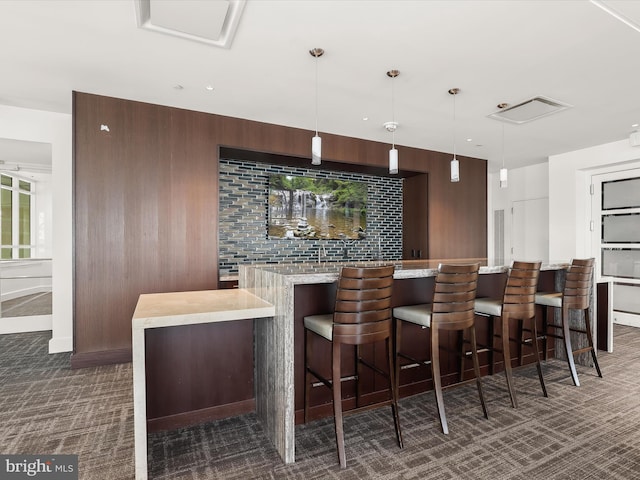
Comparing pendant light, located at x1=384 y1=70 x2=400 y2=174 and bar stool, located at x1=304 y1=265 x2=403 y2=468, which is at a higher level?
pendant light, located at x1=384 y1=70 x2=400 y2=174

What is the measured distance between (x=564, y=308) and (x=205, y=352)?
323 cm

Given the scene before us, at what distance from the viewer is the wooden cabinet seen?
5.99 m

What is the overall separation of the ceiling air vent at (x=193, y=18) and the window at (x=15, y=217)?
14.7 ft

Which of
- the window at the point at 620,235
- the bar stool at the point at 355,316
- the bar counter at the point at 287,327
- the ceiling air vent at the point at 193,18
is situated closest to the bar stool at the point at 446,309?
the bar counter at the point at 287,327

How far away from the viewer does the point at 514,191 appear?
24.8ft

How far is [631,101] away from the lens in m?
3.96

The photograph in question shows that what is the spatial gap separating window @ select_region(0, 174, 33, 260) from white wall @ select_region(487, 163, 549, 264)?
850cm

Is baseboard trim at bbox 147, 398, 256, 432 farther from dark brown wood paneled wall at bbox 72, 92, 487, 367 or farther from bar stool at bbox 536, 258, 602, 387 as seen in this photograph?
bar stool at bbox 536, 258, 602, 387

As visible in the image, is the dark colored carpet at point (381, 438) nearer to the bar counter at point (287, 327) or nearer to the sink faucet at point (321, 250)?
the bar counter at point (287, 327)

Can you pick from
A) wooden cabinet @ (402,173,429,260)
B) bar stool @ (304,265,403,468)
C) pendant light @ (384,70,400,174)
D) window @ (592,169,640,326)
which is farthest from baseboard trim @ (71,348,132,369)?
window @ (592,169,640,326)

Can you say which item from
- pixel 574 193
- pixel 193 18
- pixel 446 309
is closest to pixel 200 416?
pixel 446 309

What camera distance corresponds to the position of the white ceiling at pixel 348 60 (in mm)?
2441

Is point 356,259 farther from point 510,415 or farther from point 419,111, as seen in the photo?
point 510,415

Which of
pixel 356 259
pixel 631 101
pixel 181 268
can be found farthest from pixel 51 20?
pixel 631 101
